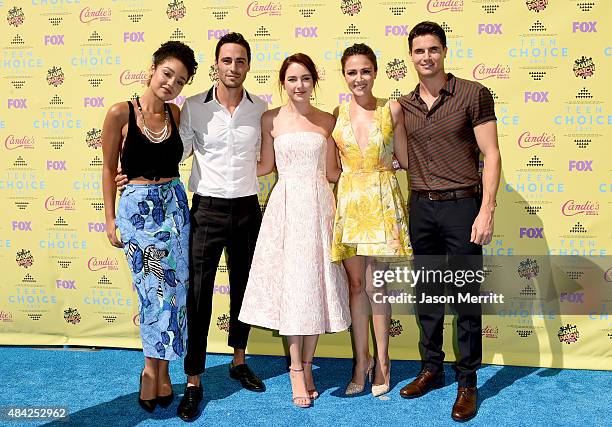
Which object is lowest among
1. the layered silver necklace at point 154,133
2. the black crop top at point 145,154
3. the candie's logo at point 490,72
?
the black crop top at point 145,154

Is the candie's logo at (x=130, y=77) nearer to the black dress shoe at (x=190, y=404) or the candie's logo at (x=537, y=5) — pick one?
the black dress shoe at (x=190, y=404)

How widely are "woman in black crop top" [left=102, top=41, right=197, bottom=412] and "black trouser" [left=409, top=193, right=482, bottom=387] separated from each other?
1445mm

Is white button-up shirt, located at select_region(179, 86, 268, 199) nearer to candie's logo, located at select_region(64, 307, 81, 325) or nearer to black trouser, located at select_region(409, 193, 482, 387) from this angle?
black trouser, located at select_region(409, 193, 482, 387)

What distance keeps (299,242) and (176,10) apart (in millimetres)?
2279

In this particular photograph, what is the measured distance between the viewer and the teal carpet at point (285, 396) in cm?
314

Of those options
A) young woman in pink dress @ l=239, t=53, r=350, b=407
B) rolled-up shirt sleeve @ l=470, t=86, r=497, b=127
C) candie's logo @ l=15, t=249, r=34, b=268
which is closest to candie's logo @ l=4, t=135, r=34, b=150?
candie's logo @ l=15, t=249, r=34, b=268

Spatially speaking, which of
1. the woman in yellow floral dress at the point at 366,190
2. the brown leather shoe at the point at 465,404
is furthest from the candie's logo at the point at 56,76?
the brown leather shoe at the point at 465,404

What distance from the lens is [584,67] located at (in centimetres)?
387

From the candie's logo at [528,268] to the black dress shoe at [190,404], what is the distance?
2.53m

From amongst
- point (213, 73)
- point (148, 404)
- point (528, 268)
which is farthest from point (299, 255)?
point (528, 268)

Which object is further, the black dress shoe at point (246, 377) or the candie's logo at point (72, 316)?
the candie's logo at point (72, 316)

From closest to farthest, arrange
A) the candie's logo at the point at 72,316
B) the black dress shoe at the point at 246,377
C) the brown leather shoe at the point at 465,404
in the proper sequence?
the brown leather shoe at the point at 465,404, the black dress shoe at the point at 246,377, the candie's logo at the point at 72,316

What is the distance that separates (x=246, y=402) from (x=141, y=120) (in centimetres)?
186

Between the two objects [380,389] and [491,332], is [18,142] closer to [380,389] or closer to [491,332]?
[380,389]
